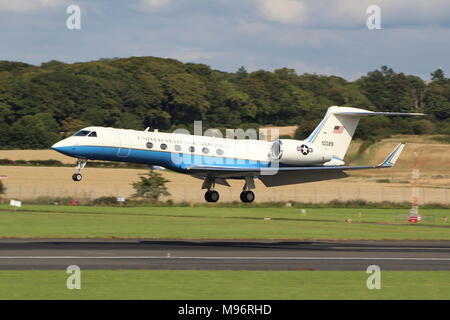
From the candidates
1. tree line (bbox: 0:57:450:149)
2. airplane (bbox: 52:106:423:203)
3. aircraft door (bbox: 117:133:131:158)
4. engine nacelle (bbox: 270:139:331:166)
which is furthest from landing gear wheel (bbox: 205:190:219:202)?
tree line (bbox: 0:57:450:149)

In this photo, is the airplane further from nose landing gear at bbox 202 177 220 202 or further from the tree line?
the tree line

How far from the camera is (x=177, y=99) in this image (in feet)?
347

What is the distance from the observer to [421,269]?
101 feet

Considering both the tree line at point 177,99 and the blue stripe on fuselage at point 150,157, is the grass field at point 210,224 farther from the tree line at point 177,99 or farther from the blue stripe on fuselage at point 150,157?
the tree line at point 177,99

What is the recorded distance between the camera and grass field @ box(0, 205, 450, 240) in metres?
45.2

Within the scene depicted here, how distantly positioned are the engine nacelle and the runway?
431 cm

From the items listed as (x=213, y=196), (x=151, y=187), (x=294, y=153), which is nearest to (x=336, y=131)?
(x=294, y=153)

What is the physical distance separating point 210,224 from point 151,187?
2169 centimetres

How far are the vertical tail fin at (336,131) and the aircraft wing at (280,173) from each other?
212cm

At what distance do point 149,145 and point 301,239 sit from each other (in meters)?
10.3

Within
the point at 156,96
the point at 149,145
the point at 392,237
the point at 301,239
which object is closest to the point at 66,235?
the point at 149,145

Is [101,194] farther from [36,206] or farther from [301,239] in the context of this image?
[301,239]
